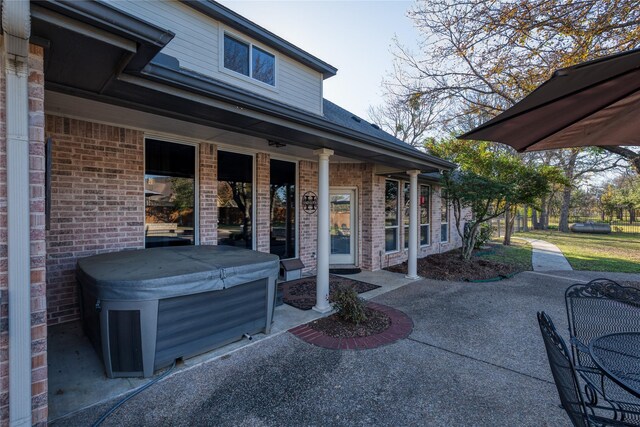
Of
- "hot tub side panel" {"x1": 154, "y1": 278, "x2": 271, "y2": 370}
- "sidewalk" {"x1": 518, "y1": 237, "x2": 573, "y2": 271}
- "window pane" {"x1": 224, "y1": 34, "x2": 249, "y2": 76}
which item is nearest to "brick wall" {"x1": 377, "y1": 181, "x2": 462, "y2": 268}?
"sidewalk" {"x1": 518, "y1": 237, "x2": 573, "y2": 271}

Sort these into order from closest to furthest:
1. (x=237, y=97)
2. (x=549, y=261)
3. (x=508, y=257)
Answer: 1. (x=237, y=97)
2. (x=549, y=261)
3. (x=508, y=257)

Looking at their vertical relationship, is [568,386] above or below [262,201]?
below

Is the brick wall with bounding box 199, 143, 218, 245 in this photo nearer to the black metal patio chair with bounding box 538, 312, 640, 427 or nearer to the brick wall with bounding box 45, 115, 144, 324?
the brick wall with bounding box 45, 115, 144, 324

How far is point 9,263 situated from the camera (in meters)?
1.87

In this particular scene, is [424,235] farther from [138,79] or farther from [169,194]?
[138,79]

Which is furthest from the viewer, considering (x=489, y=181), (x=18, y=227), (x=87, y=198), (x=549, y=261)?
(x=549, y=261)

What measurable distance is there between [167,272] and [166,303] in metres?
0.30

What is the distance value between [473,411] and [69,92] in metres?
4.63

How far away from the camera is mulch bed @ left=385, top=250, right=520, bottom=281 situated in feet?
25.4

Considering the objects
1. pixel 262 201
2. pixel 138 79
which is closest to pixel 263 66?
pixel 262 201

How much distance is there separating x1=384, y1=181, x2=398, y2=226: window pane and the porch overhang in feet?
14.3

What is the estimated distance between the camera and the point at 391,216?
8.98m

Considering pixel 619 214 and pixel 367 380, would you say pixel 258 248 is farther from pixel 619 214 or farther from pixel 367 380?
pixel 619 214

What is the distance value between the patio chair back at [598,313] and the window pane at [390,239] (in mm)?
5668
